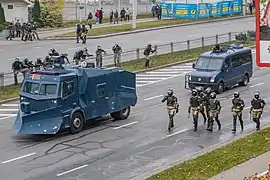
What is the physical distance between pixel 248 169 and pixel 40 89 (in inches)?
382

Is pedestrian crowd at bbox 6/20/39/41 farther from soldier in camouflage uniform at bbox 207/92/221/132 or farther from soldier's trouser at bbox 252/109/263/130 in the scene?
soldier's trouser at bbox 252/109/263/130

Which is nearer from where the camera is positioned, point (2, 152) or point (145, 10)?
point (2, 152)

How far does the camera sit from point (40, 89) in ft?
84.2

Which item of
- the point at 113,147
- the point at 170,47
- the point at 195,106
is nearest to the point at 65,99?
the point at 113,147

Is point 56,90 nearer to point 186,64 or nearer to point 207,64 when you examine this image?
point 207,64

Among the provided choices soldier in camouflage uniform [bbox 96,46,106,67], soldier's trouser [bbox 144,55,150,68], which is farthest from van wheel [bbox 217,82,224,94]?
soldier in camouflage uniform [bbox 96,46,106,67]

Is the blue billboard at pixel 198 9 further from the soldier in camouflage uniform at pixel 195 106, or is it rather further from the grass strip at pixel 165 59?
the soldier in camouflage uniform at pixel 195 106

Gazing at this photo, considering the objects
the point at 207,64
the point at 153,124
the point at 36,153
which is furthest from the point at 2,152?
the point at 207,64

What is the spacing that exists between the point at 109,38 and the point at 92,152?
36244 mm

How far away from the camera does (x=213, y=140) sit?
24.2 m

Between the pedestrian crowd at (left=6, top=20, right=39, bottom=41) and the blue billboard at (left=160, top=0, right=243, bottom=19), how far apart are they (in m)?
20.4

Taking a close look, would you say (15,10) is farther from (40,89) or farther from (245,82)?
(40,89)

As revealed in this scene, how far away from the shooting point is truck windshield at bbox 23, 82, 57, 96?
2551cm

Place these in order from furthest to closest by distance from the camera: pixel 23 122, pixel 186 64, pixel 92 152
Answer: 1. pixel 186 64
2. pixel 23 122
3. pixel 92 152
